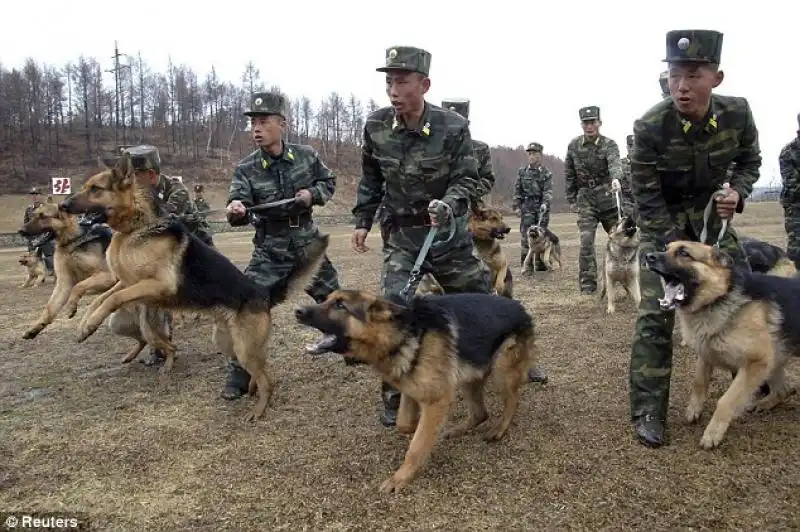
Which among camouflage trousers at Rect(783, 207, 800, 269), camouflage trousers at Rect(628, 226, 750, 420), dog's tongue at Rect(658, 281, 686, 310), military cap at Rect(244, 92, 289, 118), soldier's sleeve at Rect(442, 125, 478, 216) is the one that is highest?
military cap at Rect(244, 92, 289, 118)

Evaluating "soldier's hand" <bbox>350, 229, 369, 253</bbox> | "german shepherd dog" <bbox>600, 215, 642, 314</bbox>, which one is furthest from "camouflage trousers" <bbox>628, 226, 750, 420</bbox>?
"german shepherd dog" <bbox>600, 215, 642, 314</bbox>

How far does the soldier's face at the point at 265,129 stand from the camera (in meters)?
6.33

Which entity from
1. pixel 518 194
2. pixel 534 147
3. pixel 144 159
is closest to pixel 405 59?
pixel 144 159

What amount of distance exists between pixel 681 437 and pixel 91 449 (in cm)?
435

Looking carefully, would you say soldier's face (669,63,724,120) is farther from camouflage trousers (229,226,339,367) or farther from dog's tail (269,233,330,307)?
camouflage trousers (229,226,339,367)

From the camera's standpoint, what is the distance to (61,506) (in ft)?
12.3

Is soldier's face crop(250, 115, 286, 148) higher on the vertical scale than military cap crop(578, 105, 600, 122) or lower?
A: lower

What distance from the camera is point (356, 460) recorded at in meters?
4.24

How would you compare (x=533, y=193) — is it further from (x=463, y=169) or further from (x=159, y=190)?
(x=463, y=169)

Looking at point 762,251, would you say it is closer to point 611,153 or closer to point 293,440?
point 611,153

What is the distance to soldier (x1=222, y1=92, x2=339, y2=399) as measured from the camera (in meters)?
6.35

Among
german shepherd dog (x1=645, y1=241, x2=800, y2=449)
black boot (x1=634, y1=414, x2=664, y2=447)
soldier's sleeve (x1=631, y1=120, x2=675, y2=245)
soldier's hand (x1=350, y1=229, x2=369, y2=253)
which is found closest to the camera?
german shepherd dog (x1=645, y1=241, x2=800, y2=449)

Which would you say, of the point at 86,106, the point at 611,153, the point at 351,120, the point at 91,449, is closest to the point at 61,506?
the point at 91,449

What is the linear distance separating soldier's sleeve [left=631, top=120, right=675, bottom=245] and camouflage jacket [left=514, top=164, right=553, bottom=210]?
9.88 meters
